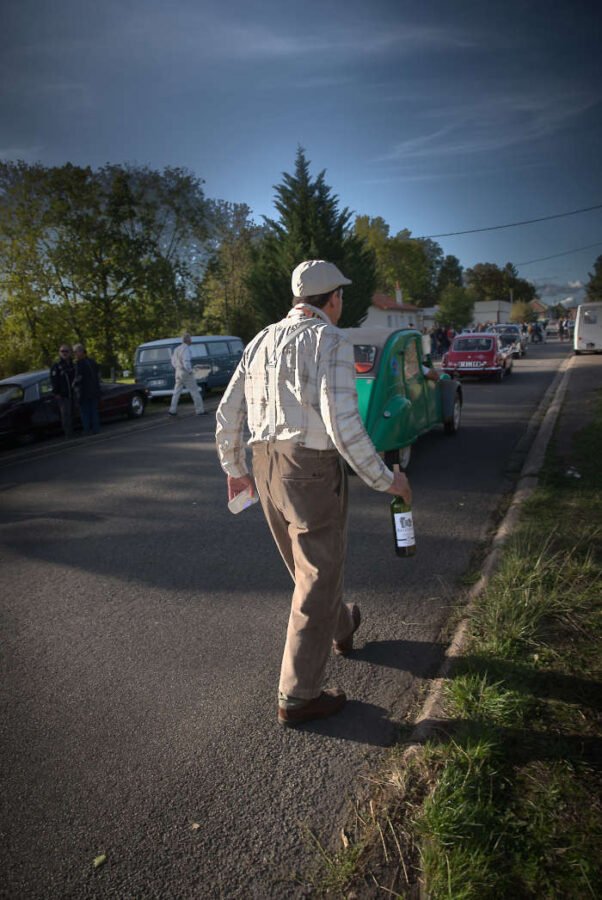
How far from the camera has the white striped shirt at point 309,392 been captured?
8.06ft

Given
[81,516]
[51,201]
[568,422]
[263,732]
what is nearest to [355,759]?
[263,732]

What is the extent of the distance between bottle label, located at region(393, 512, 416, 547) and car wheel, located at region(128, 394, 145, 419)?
13.1m

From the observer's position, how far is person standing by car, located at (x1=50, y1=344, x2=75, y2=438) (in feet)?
39.7

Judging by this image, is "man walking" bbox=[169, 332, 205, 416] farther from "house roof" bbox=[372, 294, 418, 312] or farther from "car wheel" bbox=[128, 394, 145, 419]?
"house roof" bbox=[372, 294, 418, 312]

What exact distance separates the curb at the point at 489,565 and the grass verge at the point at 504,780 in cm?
5

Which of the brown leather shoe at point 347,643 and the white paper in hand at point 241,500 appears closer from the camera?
the white paper in hand at point 241,500

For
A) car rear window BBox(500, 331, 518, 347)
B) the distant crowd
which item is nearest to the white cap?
the distant crowd

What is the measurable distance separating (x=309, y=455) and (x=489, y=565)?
233cm

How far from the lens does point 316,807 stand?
2.26m

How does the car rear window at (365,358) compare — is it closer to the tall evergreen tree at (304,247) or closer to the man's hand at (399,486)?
the man's hand at (399,486)

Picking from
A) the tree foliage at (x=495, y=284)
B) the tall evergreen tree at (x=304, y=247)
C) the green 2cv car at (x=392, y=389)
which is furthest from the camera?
the tree foliage at (x=495, y=284)

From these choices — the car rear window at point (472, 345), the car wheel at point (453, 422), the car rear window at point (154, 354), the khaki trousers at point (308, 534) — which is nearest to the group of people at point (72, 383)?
the car rear window at point (154, 354)

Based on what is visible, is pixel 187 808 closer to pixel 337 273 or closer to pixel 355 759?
pixel 355 759

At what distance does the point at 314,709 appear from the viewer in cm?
274
